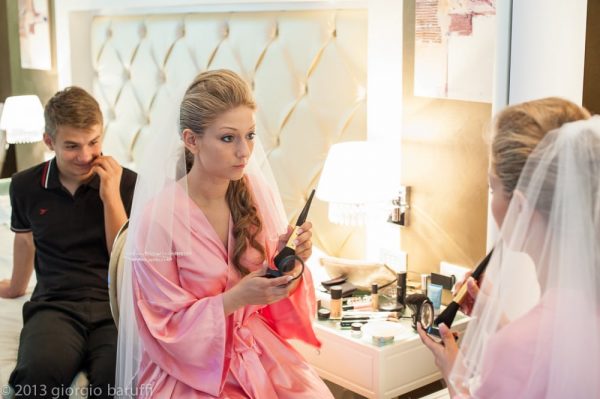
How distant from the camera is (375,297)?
107 inches

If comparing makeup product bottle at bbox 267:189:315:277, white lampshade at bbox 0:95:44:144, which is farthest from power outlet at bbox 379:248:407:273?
white lampshade at bbox 0:95:44:144

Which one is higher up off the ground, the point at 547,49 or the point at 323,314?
the point at 547,49

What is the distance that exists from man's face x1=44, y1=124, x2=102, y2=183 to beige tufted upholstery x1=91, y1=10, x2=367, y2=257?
34.0 inches

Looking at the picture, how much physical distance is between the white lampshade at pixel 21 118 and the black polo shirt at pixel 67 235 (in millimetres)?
1889

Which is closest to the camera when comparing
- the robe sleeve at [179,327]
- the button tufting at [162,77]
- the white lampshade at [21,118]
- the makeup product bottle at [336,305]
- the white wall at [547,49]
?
the robe sleeve at [179,327]

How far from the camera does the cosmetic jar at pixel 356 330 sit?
256 cm

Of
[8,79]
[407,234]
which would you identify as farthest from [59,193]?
[8,79]

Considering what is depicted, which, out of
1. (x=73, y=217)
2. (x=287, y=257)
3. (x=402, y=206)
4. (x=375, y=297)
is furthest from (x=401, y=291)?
(x=73, y=217)

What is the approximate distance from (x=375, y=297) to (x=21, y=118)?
268 centimetres

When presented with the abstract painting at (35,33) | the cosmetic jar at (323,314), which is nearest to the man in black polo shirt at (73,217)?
the cosmetic jar at (323,314)

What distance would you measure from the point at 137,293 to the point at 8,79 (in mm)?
3330

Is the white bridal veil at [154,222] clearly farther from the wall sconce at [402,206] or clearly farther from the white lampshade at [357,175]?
the wall sconce at [402,206]

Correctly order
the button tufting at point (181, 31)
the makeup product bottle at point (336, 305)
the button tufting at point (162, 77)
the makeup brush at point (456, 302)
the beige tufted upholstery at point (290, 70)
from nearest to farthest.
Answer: the makeup brush at point (456, 302) < the makeup product bottle at point (336, 305) < the beige tufted upholstery at point (290, 70) < the button tufting at point (181, 31) < the button tufting at point (162, 77)

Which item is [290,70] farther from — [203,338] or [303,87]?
[203,338]
